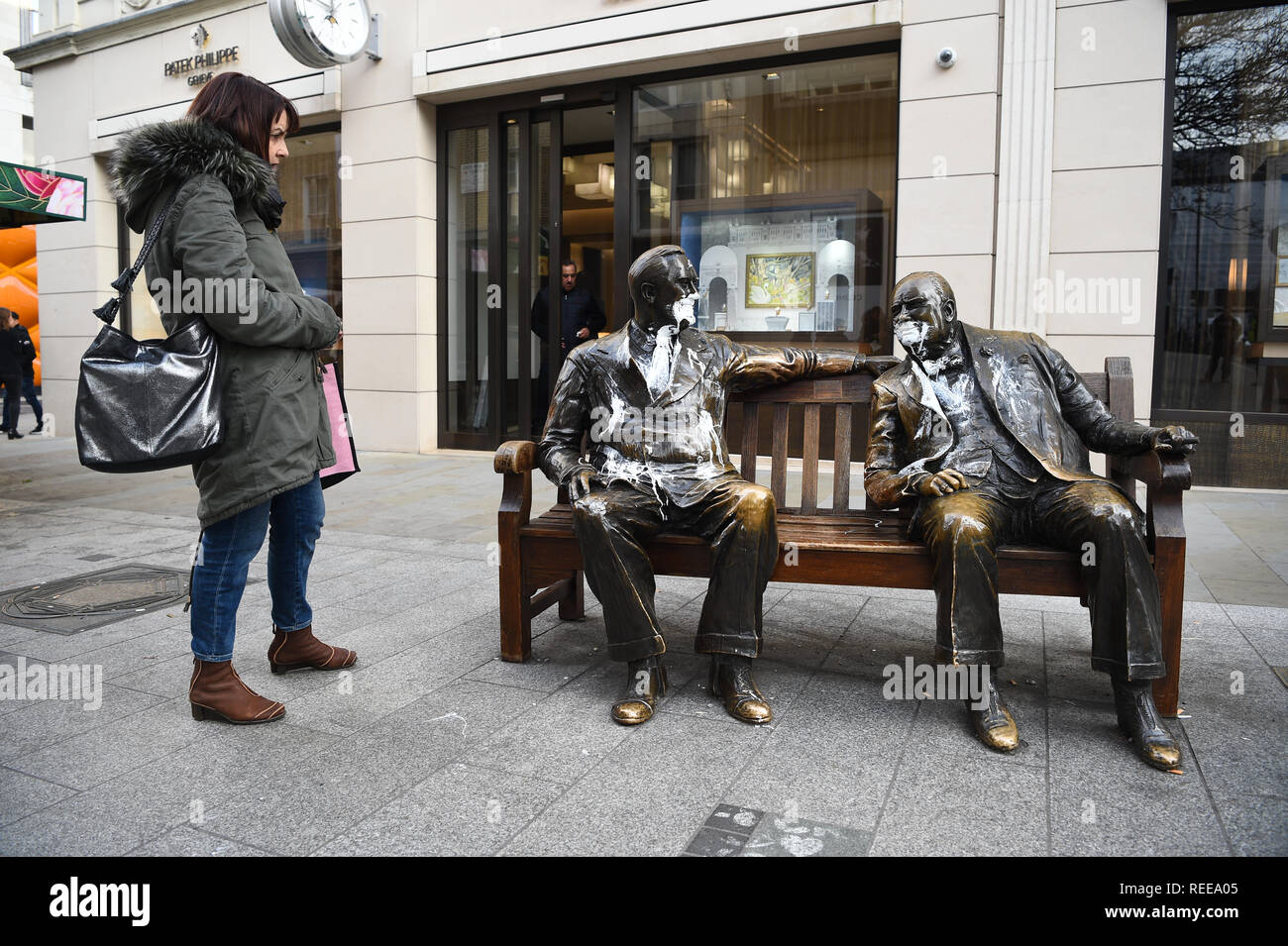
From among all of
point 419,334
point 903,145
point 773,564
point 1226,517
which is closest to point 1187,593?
point 1226,517

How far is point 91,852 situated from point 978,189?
7.60 meters

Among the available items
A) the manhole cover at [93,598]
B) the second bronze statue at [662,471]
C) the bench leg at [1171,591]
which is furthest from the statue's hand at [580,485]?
the manhole cover at [93,598]

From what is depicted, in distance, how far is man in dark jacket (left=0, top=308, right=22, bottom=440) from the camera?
45.8 feet

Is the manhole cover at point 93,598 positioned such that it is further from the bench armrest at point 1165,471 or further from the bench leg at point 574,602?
the bench armrest at point 1165,471

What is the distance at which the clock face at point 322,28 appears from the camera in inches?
388

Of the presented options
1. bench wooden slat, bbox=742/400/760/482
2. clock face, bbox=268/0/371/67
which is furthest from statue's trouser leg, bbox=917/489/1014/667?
clock face, bbox=268/0/371/67

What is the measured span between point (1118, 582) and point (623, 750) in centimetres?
163

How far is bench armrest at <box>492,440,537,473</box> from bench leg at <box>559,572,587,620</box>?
0.83 metres

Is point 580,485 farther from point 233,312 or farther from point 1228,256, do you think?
point 1228,256
